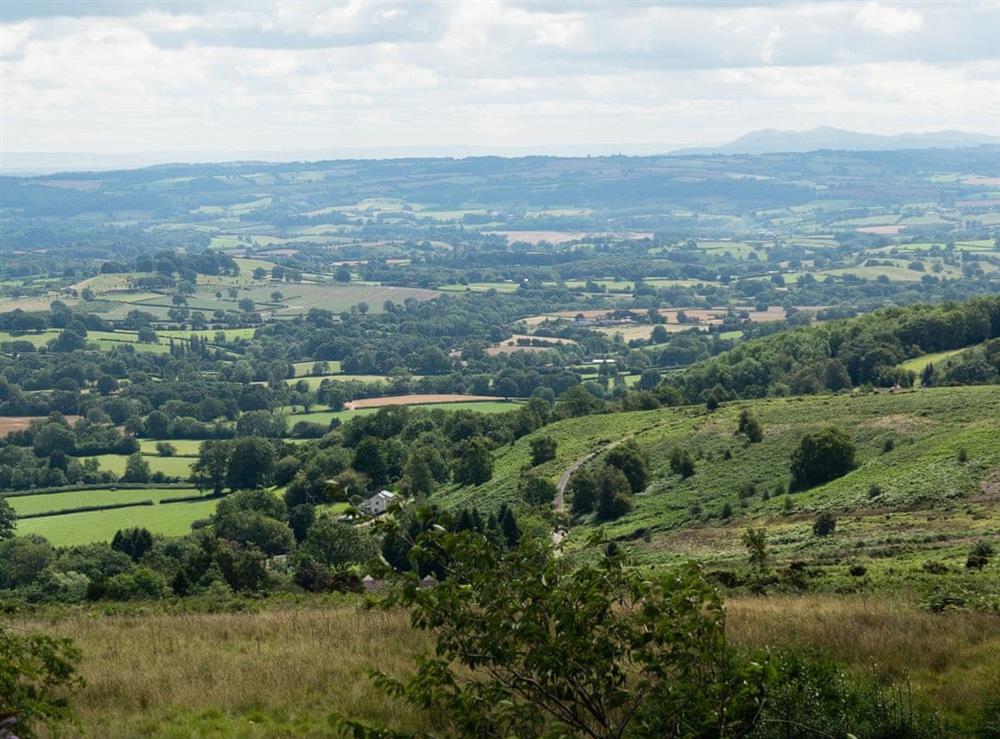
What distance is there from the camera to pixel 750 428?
72438 millimetres

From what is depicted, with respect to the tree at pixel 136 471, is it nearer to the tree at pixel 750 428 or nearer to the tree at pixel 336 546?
the tree at pixel 336 546

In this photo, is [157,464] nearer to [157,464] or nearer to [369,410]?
[157,464]

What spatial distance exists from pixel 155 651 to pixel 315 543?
4857 cm

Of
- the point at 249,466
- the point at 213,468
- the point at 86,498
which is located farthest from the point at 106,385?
the point at 249,466

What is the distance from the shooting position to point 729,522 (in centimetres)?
5234

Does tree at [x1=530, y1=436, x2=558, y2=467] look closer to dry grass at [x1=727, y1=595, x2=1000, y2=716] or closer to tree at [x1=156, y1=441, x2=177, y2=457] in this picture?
tree at [x1=156, y1=441, x2=177, y2=457]

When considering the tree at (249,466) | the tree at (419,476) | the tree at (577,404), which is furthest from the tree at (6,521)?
the tree at (577,404)

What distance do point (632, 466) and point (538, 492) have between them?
546cm

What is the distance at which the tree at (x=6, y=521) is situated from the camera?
86250 millimetres

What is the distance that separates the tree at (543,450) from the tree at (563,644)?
7437 cm

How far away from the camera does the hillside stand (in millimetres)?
33281

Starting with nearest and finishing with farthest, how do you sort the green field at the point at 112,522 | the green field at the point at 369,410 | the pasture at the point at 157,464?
the green field at the point at 112,522, the pasture at the point at 157,464, the green field at the point at 369,410

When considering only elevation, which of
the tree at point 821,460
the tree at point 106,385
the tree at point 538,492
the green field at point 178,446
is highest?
the tree at point 821,460

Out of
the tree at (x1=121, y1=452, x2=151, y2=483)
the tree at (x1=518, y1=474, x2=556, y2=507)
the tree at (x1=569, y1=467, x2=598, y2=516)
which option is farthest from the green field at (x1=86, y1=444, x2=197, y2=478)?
the tree at (x1=569, y1=467, x2=598, y2=516)
